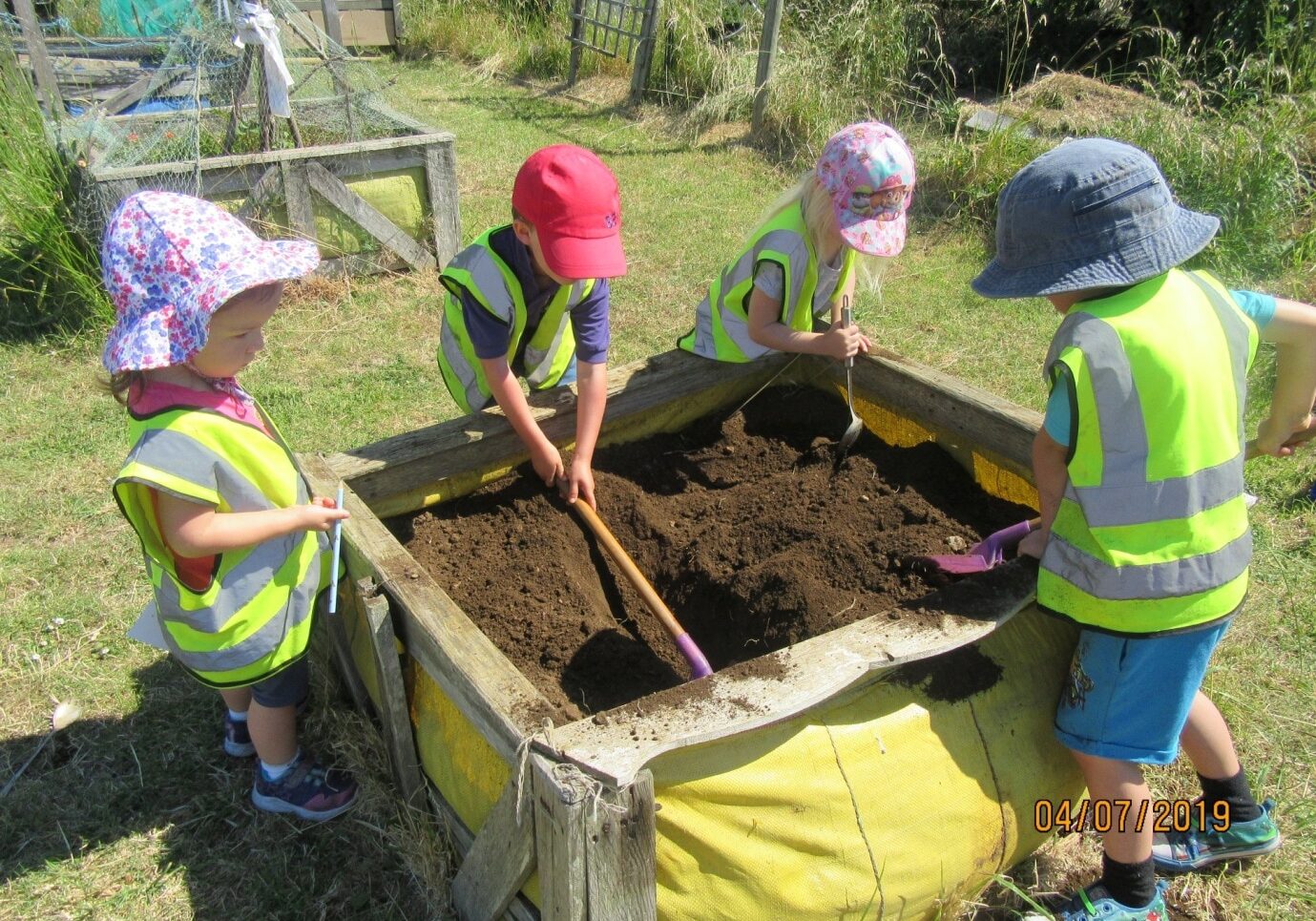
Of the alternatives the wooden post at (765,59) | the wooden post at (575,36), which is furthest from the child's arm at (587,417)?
the wooden post at (575,36)

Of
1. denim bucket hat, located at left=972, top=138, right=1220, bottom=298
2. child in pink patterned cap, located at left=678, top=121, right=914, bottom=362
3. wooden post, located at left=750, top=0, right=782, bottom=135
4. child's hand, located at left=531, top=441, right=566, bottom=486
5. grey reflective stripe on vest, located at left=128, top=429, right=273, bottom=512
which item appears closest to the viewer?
denim bucket hat, located at left=972, top=138, right=1220, bottom=298

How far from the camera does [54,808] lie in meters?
2.44

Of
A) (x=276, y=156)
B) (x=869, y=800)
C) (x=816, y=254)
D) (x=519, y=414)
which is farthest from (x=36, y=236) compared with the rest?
(x=869, y=800)

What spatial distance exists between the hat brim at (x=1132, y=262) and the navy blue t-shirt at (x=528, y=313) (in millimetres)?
1234

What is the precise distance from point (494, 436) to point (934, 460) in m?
1.27

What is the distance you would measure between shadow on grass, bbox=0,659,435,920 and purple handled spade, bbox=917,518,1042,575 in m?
1.39

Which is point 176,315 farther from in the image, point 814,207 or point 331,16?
point 331,16

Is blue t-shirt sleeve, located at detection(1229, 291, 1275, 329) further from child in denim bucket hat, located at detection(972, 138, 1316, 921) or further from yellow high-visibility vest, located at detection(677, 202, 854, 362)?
yellow high-visibility vest, located at detection(677, 202, 854, 362)

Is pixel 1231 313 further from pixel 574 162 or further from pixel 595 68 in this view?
pixel 595 68

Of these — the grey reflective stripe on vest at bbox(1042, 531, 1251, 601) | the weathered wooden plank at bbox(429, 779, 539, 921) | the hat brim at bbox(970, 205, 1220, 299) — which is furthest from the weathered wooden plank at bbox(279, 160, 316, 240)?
the grey reflective stripe on vest at bbox(1042, 531, 1251, 601)

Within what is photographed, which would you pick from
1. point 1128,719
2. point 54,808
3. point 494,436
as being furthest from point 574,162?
point 54,808

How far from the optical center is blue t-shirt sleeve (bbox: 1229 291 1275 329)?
1.91 m

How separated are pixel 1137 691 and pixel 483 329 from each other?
1.73 m

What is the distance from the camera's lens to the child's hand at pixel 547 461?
2.65 meters
